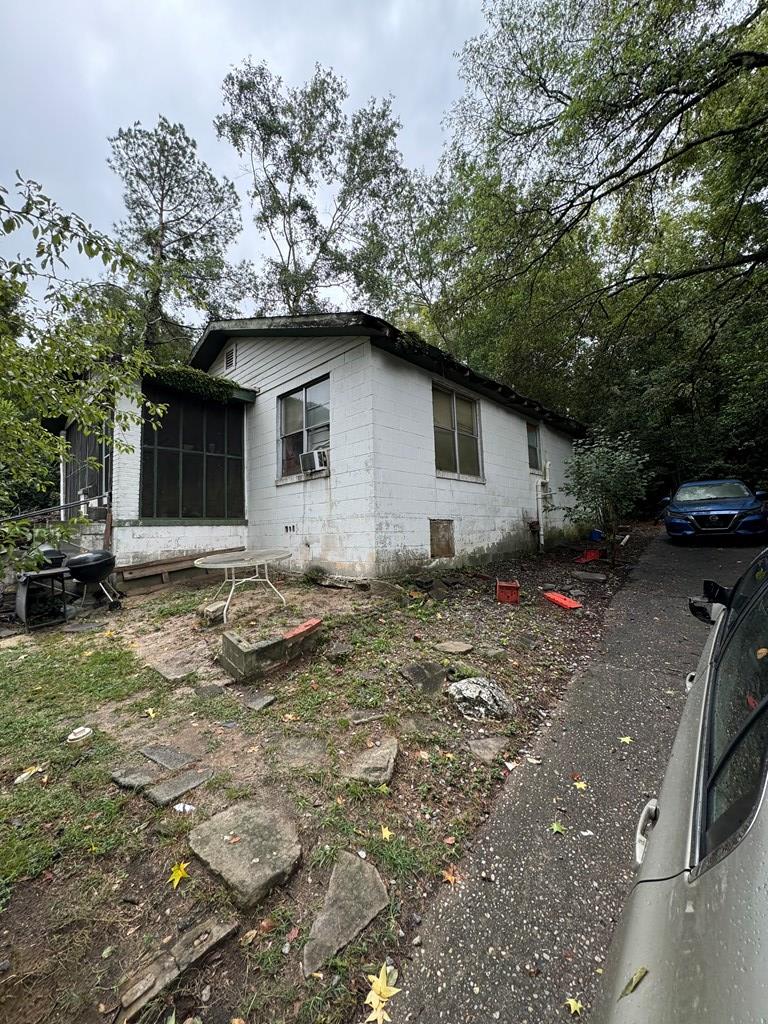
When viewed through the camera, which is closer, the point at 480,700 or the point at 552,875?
the point at 552,875

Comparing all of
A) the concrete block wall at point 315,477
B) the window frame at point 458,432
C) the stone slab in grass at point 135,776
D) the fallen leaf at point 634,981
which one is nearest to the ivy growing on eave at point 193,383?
the concrete block wall at point 315,477

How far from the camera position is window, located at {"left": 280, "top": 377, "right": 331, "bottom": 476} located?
6672 mm

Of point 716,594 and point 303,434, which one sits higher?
point 303,434

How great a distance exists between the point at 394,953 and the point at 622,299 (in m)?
13.0

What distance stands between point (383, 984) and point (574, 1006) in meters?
0.62

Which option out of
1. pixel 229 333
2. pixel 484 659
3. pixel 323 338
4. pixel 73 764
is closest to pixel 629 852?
pixel 484 659

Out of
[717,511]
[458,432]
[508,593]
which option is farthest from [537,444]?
[508,593]

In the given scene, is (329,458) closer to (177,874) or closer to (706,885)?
(177,874)

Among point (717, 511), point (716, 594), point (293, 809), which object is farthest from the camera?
point (717, 511)

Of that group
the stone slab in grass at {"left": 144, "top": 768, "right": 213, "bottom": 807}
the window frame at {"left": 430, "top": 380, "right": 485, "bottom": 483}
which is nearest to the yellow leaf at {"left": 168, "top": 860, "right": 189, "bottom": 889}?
the stone slab in grass at {"left": 144, "top": 768, "right": 213, "bottom": 807}

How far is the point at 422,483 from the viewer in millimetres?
6480

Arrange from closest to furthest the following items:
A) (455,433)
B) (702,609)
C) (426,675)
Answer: (702,609) → (426,675) → (455,433)

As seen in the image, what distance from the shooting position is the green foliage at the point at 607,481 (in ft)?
24.3

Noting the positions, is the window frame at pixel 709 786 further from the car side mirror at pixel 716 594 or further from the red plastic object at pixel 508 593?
the red plastic object at pixel 508 593
